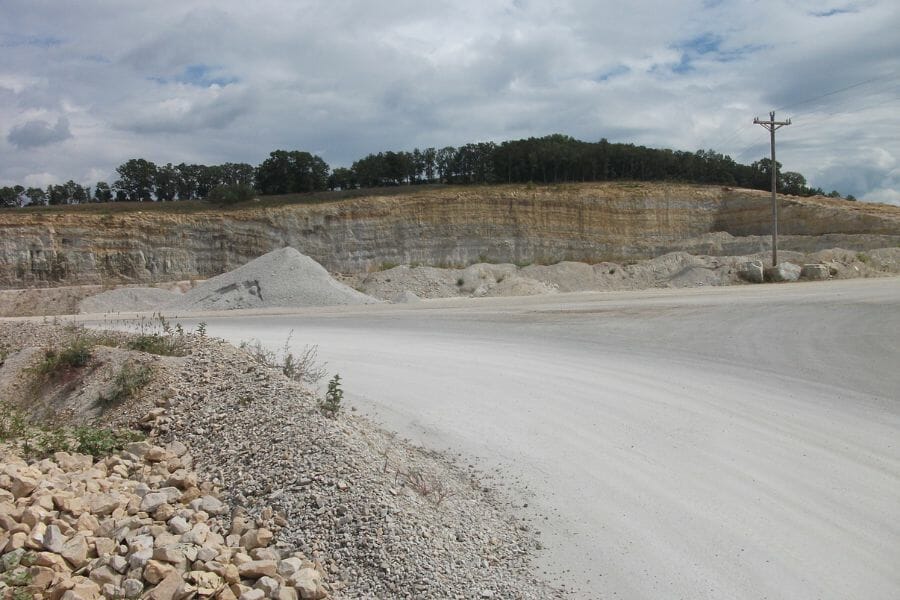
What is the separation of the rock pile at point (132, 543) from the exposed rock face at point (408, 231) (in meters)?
46.6

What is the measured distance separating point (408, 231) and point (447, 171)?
17.4 meters

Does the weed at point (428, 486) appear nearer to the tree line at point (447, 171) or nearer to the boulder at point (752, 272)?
the boulder at point (752, 272)

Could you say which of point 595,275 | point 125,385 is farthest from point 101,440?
point 595,275

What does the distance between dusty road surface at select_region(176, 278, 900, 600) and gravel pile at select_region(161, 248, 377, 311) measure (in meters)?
11.5

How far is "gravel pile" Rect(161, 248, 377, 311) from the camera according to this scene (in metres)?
29.4

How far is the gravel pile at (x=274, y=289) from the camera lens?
29.4 meters

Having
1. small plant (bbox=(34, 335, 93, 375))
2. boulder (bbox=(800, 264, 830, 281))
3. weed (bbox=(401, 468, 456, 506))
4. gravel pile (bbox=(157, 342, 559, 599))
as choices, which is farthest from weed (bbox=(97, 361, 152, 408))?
boulder (bbox=(800, 264, 830, 281))

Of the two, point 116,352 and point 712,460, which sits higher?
point 116,352

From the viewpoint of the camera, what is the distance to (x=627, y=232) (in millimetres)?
54219

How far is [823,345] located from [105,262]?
4881 cm

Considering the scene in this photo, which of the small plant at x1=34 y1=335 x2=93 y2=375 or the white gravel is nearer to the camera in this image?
the small plant at x1=34 y1=335 x2=93 y2=375

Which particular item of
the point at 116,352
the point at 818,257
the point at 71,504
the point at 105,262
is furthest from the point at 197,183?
the point at 71,504

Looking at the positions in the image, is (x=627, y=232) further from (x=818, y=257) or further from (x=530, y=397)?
(x=530, y=397)

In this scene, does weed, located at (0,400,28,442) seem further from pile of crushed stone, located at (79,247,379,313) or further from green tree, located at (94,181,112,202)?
green tree, located at (94,181,112,202)
